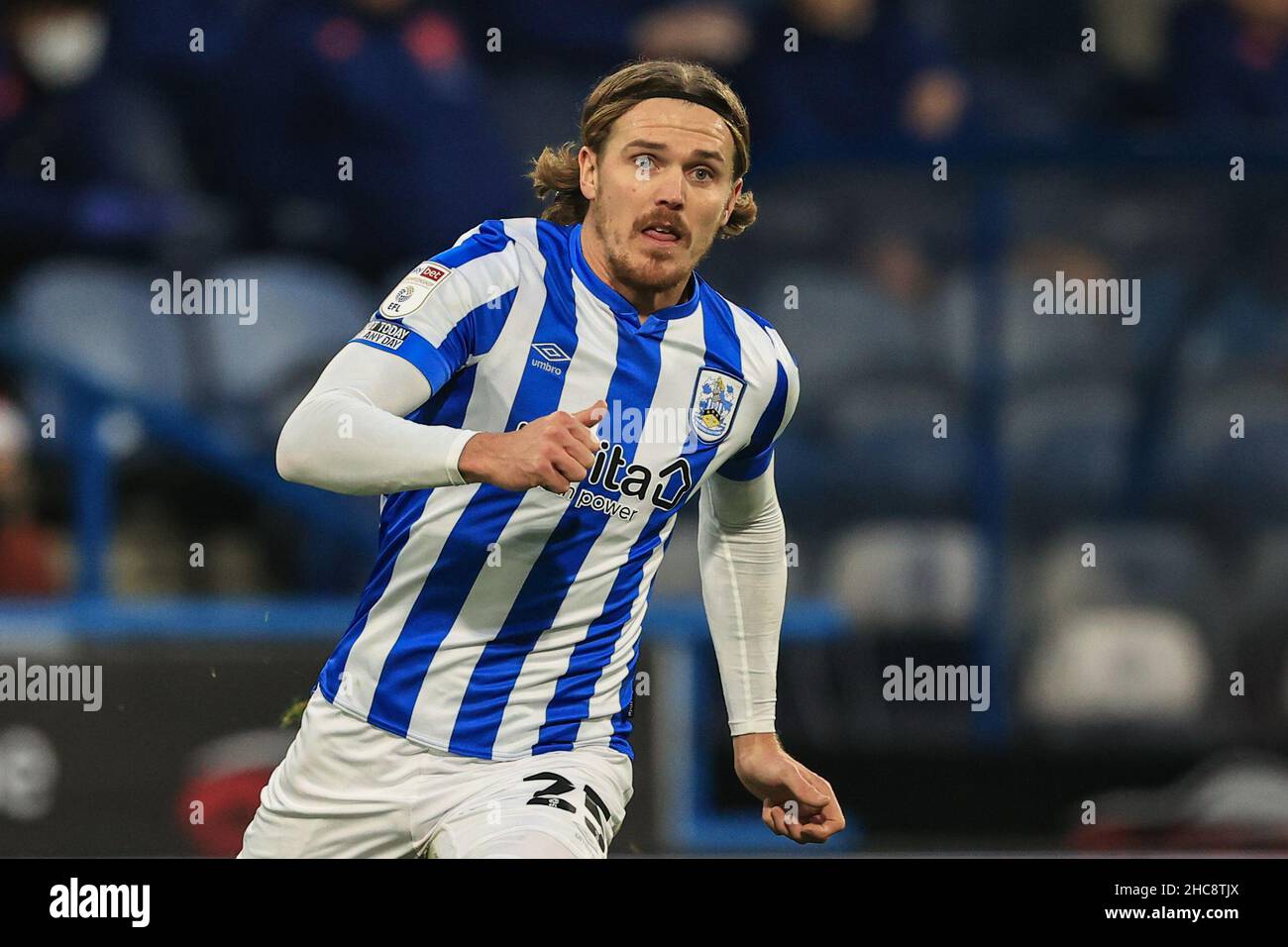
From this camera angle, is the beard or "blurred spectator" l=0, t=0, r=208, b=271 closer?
the beard

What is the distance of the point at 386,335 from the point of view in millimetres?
3170

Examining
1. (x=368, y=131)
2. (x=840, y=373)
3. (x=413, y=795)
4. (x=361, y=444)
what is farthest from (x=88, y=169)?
(x=361, y=444)

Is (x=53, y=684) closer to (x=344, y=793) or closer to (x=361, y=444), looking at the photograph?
(x=344, y=793)

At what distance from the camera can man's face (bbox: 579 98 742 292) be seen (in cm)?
333

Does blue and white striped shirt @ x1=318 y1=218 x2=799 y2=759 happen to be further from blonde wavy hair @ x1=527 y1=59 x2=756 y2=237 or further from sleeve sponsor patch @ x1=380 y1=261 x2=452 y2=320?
blonde wavy hair @ x1=527 y1=59 x2=756 y2=237

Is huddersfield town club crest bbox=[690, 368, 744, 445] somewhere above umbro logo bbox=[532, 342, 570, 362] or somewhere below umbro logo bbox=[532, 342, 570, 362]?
below

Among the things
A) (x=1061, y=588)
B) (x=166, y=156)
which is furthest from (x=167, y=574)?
(x=1061, y=588)

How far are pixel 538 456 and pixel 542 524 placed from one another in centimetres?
53

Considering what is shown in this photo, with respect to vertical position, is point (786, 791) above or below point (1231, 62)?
below

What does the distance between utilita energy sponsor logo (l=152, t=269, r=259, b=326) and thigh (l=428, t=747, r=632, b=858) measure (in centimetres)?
319
